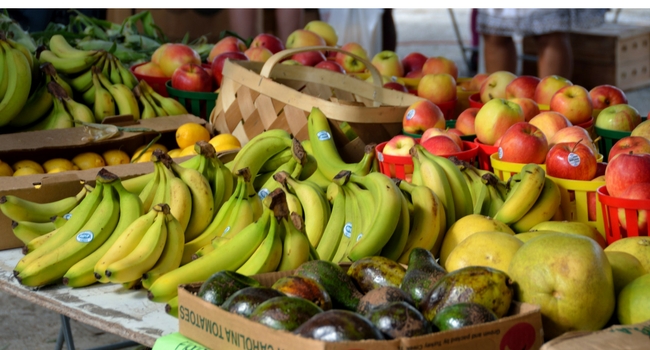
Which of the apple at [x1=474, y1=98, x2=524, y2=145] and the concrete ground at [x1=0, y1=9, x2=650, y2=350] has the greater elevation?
the apple at [x1=474, y1=98, x2=524, y2=145]

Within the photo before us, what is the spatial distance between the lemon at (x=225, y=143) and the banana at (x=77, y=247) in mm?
726

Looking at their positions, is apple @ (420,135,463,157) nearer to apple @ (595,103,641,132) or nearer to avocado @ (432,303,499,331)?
apple @ (595,103,641,132)

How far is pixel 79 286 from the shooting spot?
1.56 m

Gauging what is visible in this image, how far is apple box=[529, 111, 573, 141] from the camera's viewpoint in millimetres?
2133

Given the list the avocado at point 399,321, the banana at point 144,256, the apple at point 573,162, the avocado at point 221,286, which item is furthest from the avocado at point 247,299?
the apple at point 573,162

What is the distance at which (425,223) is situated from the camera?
1592mm

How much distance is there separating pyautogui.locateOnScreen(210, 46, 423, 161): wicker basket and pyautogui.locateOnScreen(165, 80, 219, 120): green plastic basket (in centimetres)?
30

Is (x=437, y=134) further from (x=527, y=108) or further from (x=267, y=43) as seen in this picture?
(x=267, y=43)

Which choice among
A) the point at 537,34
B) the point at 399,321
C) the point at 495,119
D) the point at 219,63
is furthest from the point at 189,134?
the point at 537,34

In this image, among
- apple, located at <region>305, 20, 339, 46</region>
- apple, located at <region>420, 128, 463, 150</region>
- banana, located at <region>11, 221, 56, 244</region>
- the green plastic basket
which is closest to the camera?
banana, located at <region>11, 221, 56, 244</region>

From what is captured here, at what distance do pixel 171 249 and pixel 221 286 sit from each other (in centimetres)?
38

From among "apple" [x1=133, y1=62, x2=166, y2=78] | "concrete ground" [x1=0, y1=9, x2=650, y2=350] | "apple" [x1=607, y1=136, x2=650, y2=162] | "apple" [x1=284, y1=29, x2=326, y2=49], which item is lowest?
"concrete ground" [x1=0, y1=9, x2=650, y2=350]

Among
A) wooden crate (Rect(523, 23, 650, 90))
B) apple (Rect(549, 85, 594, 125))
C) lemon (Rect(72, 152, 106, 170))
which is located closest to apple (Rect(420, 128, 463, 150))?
apple (Rect(549, 85, 594, 125))
